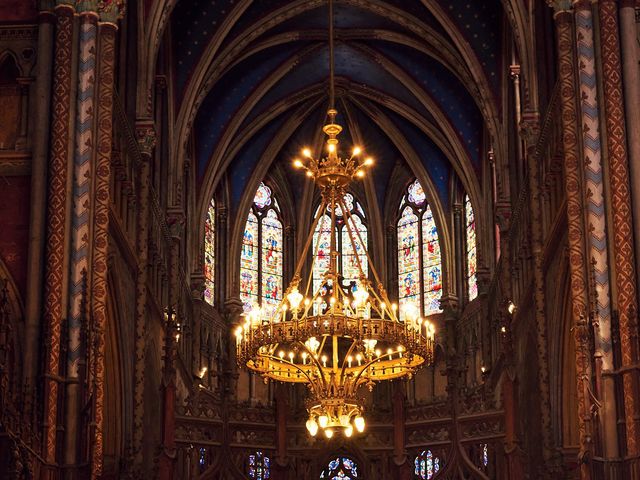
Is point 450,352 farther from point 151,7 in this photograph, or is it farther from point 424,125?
point 151,7

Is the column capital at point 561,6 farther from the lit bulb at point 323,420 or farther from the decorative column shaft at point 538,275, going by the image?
the lit bulb at point 323,420

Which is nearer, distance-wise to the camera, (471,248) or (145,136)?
(145,136)

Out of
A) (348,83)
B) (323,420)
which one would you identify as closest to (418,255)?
(348,83)

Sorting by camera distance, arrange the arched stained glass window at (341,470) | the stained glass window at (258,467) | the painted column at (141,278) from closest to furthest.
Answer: the painted column at (141,278)
the stained glass window at (258,467)
the arched stained glass window at (341,470)

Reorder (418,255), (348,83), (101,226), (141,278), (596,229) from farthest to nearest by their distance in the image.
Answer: (418,255)
(348,83)
(141,278)
(101,226)
(596,229)

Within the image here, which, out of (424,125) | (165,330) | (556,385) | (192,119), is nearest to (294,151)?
(424,125)

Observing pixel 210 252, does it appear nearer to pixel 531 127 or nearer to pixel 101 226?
pixel 531 127

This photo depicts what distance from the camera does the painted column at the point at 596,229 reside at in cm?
1805

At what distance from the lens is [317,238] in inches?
1107

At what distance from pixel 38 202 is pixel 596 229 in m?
7.80

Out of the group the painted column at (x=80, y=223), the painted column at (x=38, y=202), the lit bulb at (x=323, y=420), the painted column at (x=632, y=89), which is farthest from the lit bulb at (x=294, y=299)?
the painted column at (x=632, y=89)

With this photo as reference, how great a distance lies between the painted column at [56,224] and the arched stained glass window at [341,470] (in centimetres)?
1372

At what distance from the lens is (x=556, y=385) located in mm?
22750

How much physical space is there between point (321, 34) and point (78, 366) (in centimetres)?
1480
